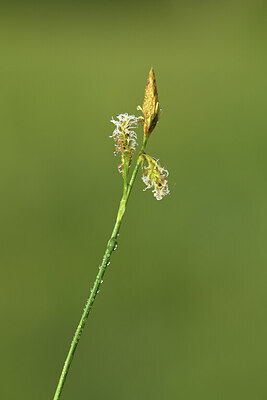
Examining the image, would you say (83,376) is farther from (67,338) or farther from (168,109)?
(168,109)

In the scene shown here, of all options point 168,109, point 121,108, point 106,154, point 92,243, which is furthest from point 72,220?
point 168,109

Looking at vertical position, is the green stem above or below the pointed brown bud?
below

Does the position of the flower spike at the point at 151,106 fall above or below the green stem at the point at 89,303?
above

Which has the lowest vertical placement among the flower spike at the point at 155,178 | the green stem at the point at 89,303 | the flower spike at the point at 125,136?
the green stem at the point at 89,303

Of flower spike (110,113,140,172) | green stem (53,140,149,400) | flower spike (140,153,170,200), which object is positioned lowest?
green stem (53,140,149,400)

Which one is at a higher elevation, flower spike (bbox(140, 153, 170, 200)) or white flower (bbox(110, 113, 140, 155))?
white flower (bbox(110, 113, 140, 155))
